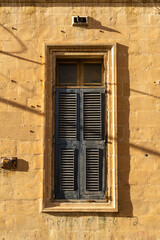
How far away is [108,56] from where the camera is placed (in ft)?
20.1

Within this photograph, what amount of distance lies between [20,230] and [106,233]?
2013mm

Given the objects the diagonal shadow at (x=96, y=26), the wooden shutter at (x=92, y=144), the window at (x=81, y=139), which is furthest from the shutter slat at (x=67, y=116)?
the diagonal shadow at (x=96, y=26)

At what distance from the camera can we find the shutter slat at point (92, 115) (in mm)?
6059

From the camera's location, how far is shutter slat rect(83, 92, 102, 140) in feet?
19.9

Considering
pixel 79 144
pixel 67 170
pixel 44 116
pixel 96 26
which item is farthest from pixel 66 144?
pixel 96 26

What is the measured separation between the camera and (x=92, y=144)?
6.03 meters

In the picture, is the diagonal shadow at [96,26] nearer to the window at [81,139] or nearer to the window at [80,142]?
the window at [81,139]

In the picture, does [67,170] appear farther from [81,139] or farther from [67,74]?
[67,74]

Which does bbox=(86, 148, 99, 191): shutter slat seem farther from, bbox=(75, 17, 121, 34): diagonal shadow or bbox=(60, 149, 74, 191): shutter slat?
bbox=(75, 17, 121, 34): diagonal shadow

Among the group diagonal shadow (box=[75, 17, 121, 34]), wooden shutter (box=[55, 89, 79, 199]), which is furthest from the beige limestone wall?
wooden shutter (box=[55, 89, 79, 199])

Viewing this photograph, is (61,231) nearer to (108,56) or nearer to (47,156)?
(47,156)

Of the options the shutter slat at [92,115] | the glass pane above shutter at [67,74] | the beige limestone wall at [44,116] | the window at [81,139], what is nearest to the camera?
the beige limestone wall at [44,116]

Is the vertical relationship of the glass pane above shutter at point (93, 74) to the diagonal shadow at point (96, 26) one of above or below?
below

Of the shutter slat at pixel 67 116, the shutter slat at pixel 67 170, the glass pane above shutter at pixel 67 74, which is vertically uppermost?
the glass pane above shutter at pixel 67 74
